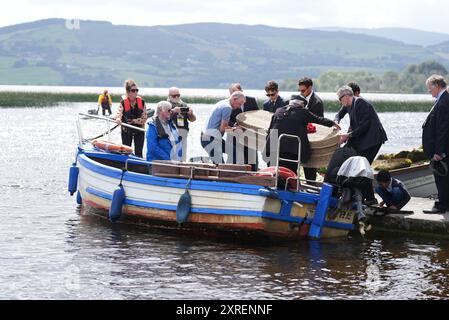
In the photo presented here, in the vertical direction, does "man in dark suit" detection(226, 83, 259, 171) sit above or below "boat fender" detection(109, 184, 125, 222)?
above

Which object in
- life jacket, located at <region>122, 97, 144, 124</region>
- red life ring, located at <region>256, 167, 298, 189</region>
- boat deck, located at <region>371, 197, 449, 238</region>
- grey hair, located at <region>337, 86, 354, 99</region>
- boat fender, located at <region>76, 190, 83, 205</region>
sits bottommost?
boat fender, located at <region>76, 190, 83, 205</region>

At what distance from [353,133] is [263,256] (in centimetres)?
280

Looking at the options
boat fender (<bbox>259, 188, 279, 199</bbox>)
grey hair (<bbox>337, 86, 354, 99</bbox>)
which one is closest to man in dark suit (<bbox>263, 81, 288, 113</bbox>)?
grey hair (<bbox>337, 86, 354, 99</bbox>)

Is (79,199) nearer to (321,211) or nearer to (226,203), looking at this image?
(226,203)

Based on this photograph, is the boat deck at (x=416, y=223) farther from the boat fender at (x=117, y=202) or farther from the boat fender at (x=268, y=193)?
the boat fender at (x=117, y=202)

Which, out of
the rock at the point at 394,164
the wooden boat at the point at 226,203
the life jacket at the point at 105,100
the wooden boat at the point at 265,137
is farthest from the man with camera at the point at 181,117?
the life jacket at the point at 105,100

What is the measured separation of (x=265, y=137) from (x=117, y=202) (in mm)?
2630

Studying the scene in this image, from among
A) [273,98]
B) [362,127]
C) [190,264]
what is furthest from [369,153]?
[190,264]

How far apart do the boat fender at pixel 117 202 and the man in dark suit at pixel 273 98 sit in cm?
315

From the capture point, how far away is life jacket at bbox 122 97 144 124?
1789 cm

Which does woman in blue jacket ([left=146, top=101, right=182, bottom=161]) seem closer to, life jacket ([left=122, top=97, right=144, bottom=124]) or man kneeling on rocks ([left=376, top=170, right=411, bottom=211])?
life jacket ([left=122, top=97, right=144, bottom=124])

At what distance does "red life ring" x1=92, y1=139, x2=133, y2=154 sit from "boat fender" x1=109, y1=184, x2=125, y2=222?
1671mm

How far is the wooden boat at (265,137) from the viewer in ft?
47.5
